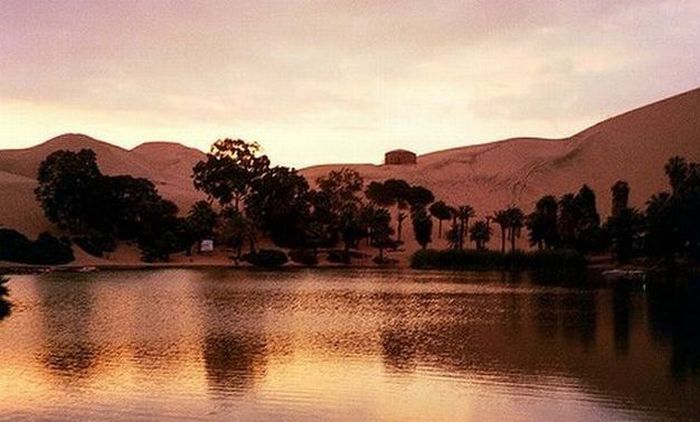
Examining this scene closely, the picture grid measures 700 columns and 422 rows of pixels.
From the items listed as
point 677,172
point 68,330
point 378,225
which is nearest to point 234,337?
point 68,330

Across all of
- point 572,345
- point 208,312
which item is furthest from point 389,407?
point 208,312

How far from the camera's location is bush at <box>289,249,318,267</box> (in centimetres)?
9675

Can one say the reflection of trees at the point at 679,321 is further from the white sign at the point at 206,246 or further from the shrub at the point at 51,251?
the shrub at the point at 51,251

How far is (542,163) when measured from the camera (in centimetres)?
17425

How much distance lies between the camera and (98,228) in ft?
312

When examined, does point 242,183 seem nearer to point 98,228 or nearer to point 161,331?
point 98,228

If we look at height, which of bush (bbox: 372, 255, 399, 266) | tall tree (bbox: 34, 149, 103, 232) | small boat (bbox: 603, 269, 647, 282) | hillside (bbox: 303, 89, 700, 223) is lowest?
small boat (bbox: 603, 269, 647, 282)

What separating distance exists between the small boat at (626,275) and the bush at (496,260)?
873 cm

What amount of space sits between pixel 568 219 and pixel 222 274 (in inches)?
1490

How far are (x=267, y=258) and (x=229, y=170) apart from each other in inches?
642

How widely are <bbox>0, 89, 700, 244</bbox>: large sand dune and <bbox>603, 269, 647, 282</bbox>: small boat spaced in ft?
212

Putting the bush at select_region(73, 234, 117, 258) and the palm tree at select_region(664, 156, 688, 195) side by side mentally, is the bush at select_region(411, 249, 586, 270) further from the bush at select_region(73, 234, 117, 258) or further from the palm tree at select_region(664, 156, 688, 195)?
the bush at select_region(73, 234, 117, 258)

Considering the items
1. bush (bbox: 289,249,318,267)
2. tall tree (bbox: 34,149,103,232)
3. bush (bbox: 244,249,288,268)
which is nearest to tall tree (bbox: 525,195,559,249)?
bush (bbox: 289,249,318,267)

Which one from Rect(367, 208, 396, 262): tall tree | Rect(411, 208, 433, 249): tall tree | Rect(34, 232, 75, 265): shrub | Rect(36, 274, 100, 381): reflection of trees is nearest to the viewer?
Rect(36, 274, 100, 381): reflection of trees
